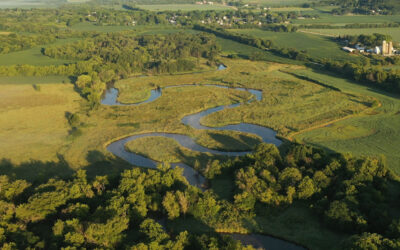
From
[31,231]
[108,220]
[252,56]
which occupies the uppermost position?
[252,56]

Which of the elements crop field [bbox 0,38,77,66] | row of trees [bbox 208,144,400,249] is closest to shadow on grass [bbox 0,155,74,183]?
row of trees [bbox 208,144,400,249]

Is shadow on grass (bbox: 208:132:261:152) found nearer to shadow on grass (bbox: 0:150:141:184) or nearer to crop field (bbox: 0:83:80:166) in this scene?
shadow on grass (bbox: 0:150:141:184)

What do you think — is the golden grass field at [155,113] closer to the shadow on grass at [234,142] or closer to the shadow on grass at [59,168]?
the shadow on grass at [234,142]

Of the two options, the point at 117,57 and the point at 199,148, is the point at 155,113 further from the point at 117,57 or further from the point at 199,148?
the point at 117,57

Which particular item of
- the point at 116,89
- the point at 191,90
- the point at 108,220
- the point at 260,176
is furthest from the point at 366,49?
the point at 108,220

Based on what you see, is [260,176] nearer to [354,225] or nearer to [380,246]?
[354,225]

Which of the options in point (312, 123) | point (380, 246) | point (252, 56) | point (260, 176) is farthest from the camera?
point (252, 56)

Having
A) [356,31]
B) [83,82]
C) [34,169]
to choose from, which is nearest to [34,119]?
[34,169]
